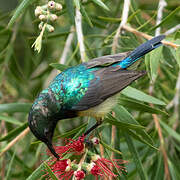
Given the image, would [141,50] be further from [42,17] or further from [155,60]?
[42,17]

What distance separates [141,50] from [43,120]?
95 cm

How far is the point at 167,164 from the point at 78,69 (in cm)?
121

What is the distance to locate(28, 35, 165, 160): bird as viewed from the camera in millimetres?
2850

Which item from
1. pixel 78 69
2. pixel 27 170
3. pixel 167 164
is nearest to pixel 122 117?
pixel 78 69

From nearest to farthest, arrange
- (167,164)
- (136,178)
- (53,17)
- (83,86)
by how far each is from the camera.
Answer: (53,17), (83,86), (167,164), (136,178)

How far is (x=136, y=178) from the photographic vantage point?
12.7 ft

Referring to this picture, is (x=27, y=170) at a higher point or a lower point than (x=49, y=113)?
lower

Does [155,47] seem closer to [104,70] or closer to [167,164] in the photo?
[104,70]

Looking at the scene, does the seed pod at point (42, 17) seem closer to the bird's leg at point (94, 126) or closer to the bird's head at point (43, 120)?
the bird's head at point (43, 120)

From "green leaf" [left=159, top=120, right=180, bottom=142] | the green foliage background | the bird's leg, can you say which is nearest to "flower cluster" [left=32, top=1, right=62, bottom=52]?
the green foliage background

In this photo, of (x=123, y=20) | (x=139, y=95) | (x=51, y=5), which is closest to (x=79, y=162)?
(x=139, y=95)

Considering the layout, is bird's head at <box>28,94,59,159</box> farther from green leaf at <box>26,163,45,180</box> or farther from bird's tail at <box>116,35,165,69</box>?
bird's tail at <box>116,35,165,69</box>

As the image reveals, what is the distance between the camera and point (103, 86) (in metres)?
2.99

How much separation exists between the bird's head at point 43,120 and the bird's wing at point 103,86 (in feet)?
0.74
